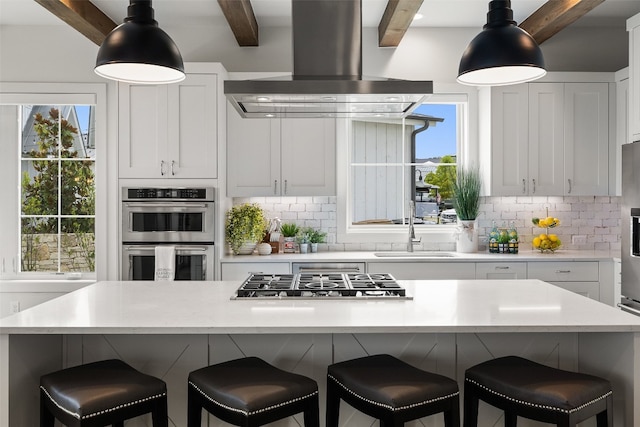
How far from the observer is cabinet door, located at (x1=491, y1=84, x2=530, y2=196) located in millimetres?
4594

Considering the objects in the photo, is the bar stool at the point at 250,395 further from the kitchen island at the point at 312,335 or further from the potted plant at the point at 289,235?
the potted plant at the point at 289,235

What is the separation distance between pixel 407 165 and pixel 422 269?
116 cm

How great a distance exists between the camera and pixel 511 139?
15.1ft

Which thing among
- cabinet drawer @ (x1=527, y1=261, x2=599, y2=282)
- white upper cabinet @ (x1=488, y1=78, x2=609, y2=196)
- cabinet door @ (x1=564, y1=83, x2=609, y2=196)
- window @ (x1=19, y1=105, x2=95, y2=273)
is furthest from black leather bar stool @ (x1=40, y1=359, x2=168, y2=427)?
cabinet door @ (x1=564, y1=83, x2=609, y2=196)

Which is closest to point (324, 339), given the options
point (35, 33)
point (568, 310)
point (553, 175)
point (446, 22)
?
point (568, 310)

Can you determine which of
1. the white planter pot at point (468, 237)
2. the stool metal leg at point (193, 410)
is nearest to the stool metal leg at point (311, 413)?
the stool metal leg at point (193, 410)

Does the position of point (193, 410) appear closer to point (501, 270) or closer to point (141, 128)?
point (141, 128)

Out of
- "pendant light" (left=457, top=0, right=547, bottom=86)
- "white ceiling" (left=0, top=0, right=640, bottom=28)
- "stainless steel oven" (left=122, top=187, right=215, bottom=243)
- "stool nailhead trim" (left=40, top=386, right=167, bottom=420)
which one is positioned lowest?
"stool nailhead trim" (left=40, top=386, right=167, bottom=420)

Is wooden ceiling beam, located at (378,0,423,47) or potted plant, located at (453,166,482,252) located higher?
wooden ceiling beam, located at (378,0,423,47)

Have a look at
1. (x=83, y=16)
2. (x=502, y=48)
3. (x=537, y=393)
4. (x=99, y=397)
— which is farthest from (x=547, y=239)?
(x=83, y=16)

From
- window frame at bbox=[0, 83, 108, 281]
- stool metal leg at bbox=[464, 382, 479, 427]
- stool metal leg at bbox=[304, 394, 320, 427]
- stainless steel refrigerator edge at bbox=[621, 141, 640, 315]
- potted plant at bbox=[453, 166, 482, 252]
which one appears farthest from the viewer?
potted plant at bbox=[453, 166, 482, 252]

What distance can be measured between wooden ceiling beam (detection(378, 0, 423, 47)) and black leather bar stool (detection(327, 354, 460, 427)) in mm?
2554

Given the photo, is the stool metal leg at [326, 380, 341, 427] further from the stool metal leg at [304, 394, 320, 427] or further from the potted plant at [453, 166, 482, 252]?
the potted plant at [453, 166, 482, 252]

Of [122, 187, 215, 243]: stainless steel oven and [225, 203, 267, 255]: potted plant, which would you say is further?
[225, 203, 267, 255]: potted plant
